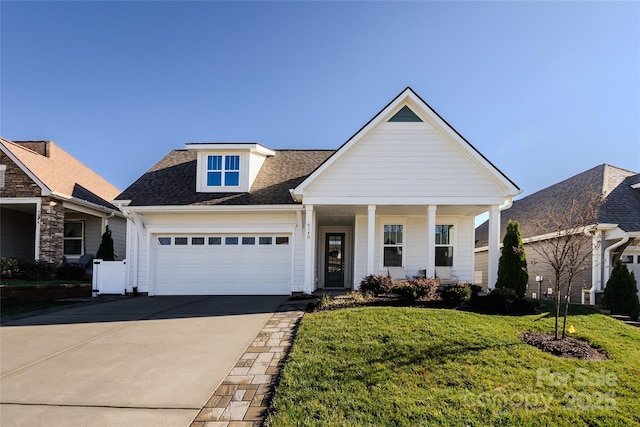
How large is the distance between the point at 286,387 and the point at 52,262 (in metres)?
15.6

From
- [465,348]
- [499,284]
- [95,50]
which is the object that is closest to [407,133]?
[499,284]

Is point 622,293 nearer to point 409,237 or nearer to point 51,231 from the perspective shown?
point 409,237

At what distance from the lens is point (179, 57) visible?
14039 millimetres

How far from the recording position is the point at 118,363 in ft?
18.4

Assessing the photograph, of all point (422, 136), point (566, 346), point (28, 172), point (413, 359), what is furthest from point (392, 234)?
point (28, 172)

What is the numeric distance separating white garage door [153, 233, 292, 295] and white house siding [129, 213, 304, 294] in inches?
6.8

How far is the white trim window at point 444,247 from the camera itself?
1338cm

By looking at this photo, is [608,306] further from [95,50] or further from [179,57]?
[95,50]

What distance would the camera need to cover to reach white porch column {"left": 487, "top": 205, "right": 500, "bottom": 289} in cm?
1138

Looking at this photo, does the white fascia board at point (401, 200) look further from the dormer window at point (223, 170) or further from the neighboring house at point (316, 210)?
the dormer window at point (223, 170)

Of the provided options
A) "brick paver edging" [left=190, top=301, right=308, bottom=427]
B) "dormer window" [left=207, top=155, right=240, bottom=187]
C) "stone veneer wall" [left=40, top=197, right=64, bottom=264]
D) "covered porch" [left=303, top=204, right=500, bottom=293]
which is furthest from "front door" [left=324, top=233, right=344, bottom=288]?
"stone veneer wall" [left=40, top=197, right=64, bottom=264]

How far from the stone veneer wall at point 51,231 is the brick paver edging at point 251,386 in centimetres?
1330

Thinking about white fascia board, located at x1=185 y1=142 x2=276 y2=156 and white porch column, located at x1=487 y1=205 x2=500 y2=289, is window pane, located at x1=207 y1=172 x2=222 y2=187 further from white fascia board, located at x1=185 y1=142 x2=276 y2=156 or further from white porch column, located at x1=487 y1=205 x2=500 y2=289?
white porch column, located at x1=487 y1=205 x2=500 y2=289

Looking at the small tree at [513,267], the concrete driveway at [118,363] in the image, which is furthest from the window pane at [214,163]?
the small tree at [513,267]
